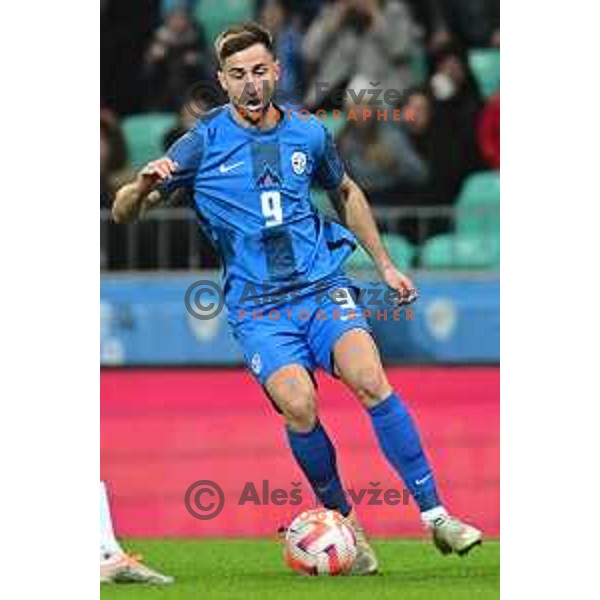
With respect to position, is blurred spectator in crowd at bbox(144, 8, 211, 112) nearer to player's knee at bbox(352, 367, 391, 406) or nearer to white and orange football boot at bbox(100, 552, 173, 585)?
player's knee at bbox(352, 367, 391, 406)

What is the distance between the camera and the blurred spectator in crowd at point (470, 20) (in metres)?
19.6

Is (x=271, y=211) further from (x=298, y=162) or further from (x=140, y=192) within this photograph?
(x=140, y=192)

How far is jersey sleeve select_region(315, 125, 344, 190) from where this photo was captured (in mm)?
10230

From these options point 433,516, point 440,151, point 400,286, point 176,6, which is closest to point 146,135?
point 176,6

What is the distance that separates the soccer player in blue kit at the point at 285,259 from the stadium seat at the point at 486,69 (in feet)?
28.1

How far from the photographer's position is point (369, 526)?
39.7 feet

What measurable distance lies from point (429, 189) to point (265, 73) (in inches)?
329

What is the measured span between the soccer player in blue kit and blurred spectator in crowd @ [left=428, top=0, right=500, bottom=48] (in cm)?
952

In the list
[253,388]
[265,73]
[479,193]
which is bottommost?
[253,388]

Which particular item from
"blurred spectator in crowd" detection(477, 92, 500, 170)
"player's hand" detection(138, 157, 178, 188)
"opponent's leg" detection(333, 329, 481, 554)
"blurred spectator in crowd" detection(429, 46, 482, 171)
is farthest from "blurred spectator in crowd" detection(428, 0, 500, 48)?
"player's hand" detection(138, 157, 178, 188)

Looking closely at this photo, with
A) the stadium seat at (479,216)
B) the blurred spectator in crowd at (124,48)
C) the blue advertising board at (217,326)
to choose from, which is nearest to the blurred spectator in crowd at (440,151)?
the stadium seat at (479,216)

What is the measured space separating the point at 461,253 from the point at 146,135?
9.38 ft
